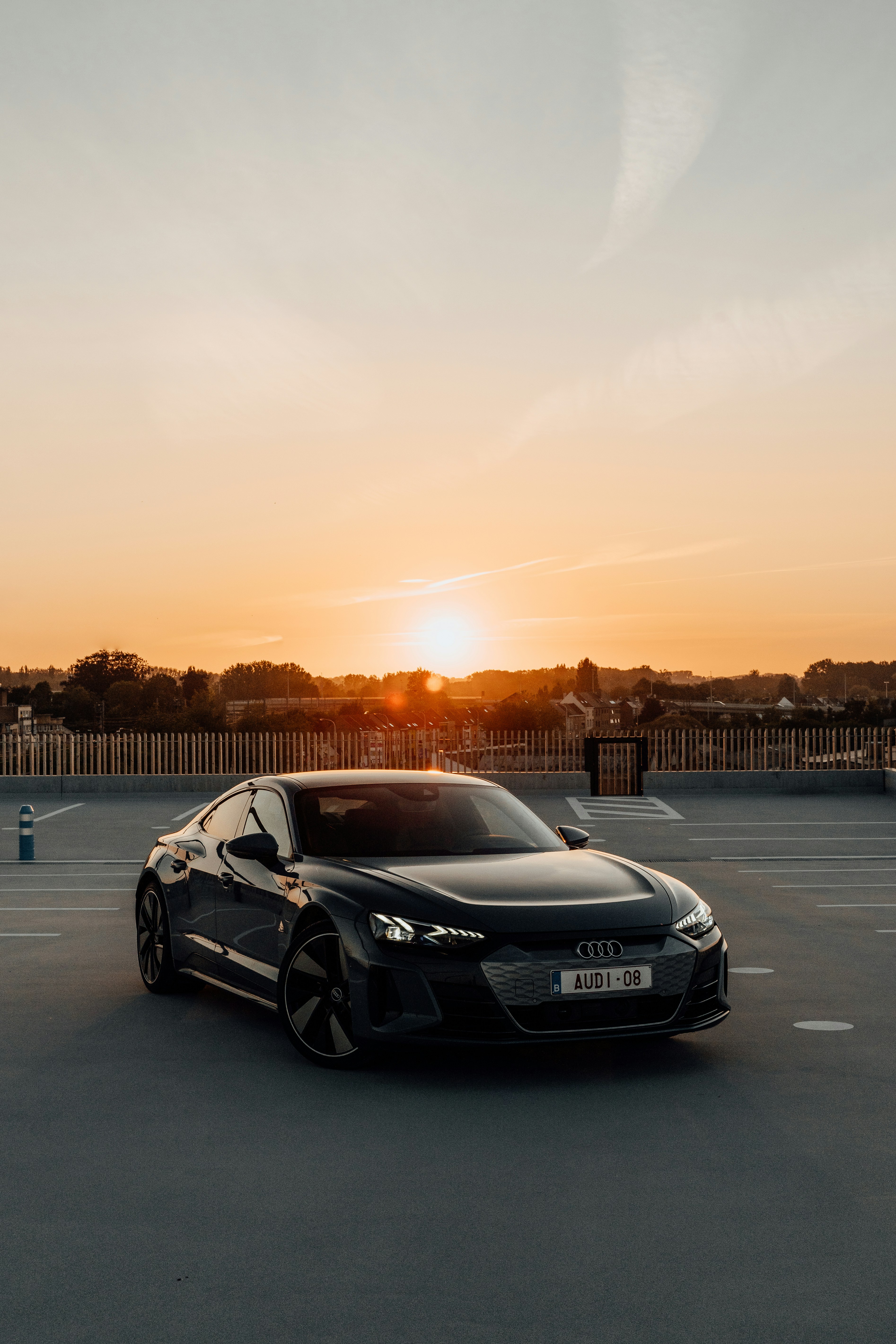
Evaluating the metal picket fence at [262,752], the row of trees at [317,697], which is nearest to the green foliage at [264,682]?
the row of trees at [317,697]

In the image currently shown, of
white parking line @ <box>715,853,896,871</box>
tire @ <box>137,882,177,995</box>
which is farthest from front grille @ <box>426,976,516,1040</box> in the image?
white parking line @ <box>715,853,896,871</box>

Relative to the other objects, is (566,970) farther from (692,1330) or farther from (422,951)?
(692,1330)

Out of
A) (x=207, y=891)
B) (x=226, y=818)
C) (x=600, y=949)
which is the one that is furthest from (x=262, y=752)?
(x=600, y=949)

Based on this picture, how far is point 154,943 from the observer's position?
8.35 metres

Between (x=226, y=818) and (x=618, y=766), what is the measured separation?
22.4 m

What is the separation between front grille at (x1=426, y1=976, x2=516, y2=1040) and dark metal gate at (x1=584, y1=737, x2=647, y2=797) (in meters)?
23.9

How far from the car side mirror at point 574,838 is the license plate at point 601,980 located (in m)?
1.69

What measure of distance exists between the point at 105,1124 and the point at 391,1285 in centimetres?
207

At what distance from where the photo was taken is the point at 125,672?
14212 centimetres

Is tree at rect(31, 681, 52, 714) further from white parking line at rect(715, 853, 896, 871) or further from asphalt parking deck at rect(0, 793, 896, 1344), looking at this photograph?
asphalt parking deck at rect(0, 793, 896, 1344)

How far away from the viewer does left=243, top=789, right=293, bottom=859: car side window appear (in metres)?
7.24

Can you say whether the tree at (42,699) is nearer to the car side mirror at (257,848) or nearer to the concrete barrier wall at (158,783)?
the concrete barrier wall at (158,783)

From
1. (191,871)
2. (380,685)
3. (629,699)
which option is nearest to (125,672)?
(380,685)

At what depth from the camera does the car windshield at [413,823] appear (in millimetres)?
7211
